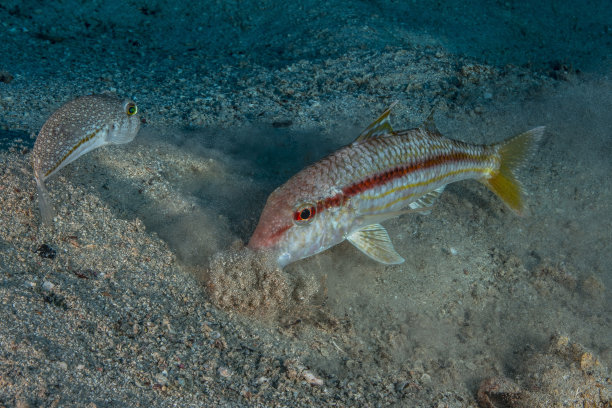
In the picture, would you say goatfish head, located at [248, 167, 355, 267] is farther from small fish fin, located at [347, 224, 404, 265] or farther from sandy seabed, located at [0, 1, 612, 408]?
small fish fin, located at [347, 224, 404, 265]

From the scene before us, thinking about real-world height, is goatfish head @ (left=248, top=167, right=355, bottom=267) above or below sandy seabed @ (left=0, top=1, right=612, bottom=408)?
above

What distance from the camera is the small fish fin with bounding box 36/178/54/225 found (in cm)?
297

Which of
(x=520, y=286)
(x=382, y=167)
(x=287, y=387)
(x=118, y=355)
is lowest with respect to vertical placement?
(x=520, y=286)

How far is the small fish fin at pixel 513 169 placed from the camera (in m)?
4.60

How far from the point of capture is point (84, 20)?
830 cm

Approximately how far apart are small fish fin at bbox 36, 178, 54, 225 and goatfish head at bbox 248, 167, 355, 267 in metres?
1.49

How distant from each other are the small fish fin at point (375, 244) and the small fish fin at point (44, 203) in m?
2.35

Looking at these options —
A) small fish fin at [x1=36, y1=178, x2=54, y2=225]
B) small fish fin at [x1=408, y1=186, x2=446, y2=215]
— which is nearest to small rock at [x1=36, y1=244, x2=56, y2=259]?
small fish fin at [x1=36, y1=178, x2=54, y2=225]

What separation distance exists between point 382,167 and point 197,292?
181 centimetres

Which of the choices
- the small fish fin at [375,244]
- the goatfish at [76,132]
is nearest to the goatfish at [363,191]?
the small fish fin at [375,244]

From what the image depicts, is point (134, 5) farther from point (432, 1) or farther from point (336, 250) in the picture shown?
point (336, 250)

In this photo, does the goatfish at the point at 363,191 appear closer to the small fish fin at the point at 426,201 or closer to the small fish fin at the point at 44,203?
the small fish fin at the point at 426,201

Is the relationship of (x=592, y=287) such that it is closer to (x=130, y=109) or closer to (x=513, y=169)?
(x=513, y=169)

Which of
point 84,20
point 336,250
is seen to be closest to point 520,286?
point 336,250
